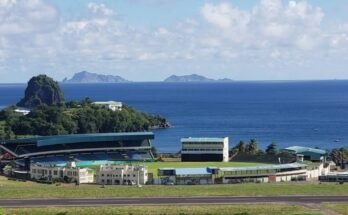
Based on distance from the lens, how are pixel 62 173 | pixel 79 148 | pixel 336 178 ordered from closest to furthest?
1. pixel 336 178
2. pixel 62 173
3. pixel 79 148

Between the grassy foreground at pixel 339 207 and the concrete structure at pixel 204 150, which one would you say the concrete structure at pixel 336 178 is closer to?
the grassy foreground at pixel 339 207

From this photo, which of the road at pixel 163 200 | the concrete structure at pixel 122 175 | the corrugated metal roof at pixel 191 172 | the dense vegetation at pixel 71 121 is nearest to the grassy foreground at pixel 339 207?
the road at pixel 163 200

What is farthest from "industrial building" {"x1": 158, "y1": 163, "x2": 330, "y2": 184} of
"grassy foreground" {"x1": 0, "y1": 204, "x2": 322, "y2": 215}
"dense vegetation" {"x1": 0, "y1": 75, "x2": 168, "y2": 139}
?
"dense vegetation" {"x1": 0, "y1": 75, "x2": 168, "y2": 139}

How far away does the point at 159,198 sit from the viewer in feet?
200

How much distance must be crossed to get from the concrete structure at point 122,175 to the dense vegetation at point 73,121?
62818 millimetres

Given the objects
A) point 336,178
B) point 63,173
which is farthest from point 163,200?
point 336,178

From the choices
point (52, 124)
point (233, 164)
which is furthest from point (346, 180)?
point (52, 124)

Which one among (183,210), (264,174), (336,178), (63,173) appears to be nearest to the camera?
(183,210)

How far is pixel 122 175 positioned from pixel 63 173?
25.4ft

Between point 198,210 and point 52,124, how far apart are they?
3718 inches

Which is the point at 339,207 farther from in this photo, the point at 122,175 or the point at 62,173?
the point at 62,173

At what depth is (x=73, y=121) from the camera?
151 metres

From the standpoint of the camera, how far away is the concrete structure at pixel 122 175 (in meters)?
74.6

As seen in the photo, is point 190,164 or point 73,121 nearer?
point 190,164
